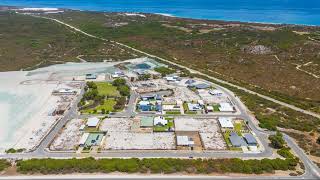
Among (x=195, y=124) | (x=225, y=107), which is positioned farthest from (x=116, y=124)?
(x=225, y=107)

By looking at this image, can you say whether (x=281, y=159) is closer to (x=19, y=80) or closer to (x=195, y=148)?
(x=195, y=148)

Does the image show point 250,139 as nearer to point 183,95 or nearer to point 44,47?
point 183,95

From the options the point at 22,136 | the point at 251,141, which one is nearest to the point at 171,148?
the point at 251,141

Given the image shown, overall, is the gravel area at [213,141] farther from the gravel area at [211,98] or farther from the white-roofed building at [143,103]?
the white-roofed building at [143,103]

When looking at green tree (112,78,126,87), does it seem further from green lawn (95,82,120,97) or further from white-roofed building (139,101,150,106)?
white-roofed building (139,101,150,106)

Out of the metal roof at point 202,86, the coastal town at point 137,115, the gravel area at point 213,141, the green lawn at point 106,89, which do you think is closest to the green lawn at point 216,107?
the coastal town at point 137,115

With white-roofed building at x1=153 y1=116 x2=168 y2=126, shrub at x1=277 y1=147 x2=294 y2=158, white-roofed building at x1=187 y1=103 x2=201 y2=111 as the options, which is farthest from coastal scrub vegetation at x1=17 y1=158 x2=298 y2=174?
white-roofed building at x1=187 y1=103 x2=201 y2=111
